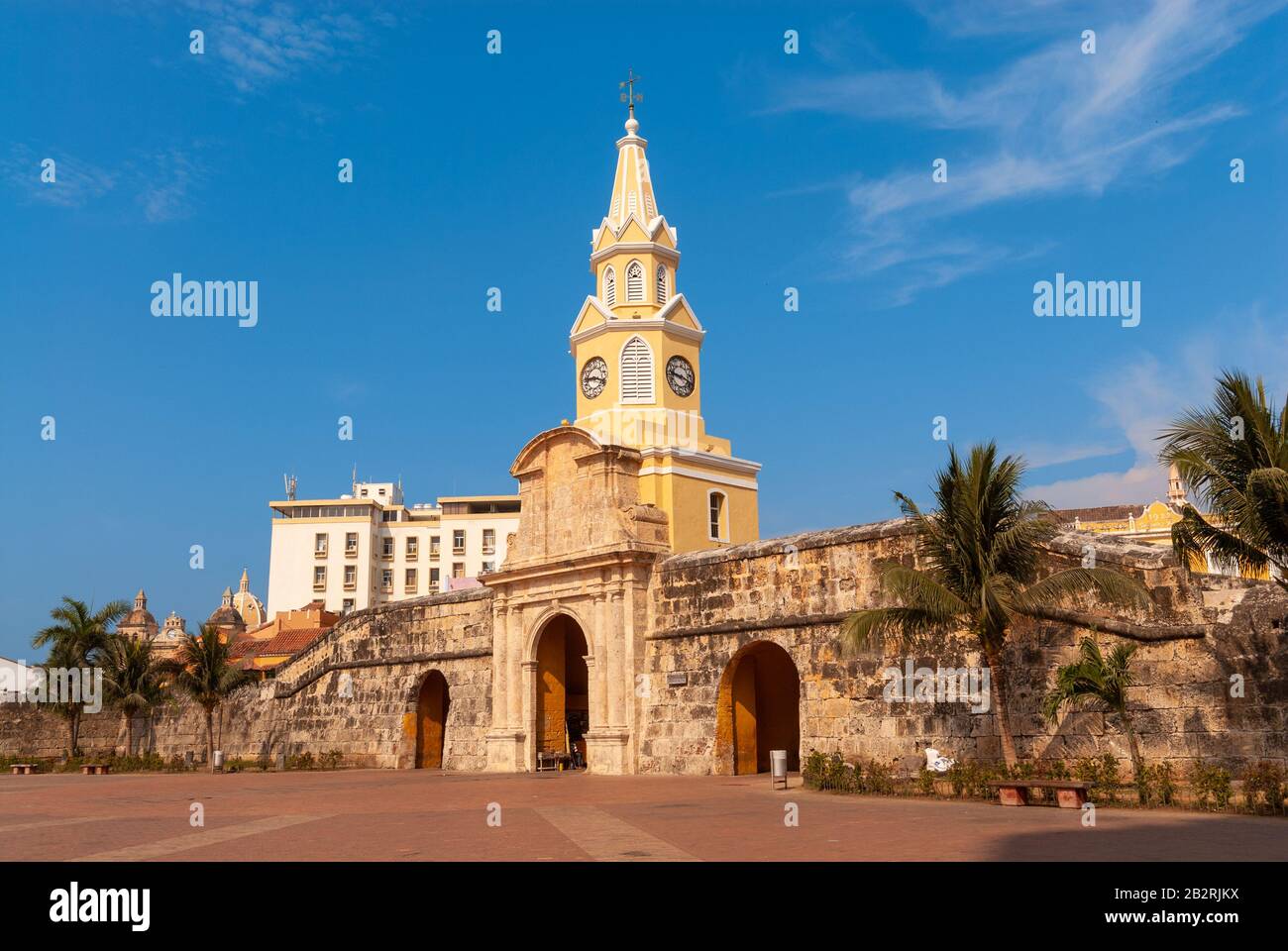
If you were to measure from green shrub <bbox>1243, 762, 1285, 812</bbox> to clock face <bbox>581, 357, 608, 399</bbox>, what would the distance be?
22.1 meters

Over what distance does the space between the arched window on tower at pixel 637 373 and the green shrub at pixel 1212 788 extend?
67.2 ft

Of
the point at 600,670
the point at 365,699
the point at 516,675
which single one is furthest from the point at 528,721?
the point at 365,699

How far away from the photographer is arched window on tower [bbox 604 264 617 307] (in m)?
33.6

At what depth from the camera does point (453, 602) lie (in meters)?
30.8

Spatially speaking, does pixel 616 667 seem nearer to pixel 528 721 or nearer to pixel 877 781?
pixel 528 721

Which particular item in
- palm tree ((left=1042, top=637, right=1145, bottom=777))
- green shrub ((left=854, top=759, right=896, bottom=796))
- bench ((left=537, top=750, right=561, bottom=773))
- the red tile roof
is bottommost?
bench ((left=537, top=750, right=561, bottom=773))

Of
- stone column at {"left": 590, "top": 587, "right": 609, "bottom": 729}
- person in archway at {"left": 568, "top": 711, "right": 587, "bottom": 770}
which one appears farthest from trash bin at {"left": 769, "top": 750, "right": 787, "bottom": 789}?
person in archway at {"left": 568, "top": 711, "right": 587, "bottom": 770}

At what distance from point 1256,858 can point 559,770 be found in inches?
754

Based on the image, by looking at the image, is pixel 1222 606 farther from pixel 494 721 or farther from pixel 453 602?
pixel 453 602

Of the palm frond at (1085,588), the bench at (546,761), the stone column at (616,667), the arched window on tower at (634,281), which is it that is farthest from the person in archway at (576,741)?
the palm frond at (1085,588)

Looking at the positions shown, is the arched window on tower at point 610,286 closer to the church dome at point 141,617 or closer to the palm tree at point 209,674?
the palm tree at point 209,674

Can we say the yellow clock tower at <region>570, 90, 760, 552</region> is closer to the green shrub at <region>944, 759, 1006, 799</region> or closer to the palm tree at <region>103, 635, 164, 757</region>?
the green shrub at <region>944, 759, 1006, 799</region>

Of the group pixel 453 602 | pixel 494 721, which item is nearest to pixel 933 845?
pixel 494 721

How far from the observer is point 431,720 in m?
31.8
